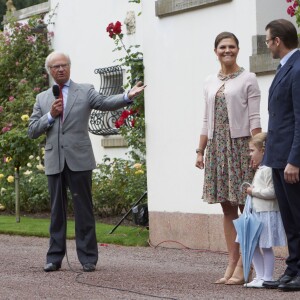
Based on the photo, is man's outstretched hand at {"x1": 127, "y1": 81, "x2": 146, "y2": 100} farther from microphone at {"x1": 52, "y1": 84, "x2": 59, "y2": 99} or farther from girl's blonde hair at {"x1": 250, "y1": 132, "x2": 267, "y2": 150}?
girl's blonde hair at {"x1": 250, "y1": 132, "x2": 267, "y2": 150}

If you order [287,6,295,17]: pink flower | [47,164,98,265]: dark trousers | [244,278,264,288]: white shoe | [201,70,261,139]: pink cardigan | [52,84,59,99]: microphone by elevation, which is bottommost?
[244,278,264,288]: white shoe

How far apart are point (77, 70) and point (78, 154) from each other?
956 cm

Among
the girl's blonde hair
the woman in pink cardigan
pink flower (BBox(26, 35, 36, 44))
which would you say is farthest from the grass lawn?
pink flower (BBox(26, 35, 36, 44))

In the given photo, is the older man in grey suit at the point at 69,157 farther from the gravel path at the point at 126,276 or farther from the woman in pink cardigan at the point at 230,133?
the woman in pink cardigan at the point at 230,133

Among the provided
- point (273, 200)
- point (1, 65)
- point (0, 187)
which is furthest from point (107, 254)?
point (1, 65)

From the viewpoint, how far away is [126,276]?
9289 mm

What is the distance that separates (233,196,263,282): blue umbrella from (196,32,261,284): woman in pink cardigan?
337 millimetres

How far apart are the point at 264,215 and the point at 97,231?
19.5ft

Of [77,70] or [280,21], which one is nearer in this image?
[280,21]

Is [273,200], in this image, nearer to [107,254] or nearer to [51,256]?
[51,256]

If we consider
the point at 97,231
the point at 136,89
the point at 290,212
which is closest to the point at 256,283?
the point at 290,212

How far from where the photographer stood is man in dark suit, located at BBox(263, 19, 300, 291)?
7.77 metres

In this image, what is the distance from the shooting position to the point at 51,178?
394 inches

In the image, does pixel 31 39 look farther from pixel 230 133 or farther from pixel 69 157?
pixel 230 133
